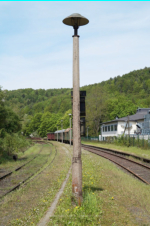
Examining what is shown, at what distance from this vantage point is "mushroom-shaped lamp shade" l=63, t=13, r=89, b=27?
7098mm

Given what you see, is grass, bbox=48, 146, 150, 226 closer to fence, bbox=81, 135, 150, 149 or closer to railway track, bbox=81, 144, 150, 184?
railway track, bbox=81, 144, 150, 184

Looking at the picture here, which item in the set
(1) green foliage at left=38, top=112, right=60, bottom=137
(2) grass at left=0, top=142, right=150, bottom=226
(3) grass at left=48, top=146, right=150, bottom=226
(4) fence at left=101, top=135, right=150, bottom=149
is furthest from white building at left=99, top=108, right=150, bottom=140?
(1) green foliage at left=38, top=112, right=60, bottom=137

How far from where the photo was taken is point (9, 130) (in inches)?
1072

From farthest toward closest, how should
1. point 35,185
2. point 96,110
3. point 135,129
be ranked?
1. point 96,110
2. point 135,129
3. point 35,185

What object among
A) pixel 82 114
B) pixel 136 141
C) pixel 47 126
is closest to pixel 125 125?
pixel 136 141

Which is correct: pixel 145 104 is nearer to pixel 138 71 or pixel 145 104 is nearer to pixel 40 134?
pixel 40 134

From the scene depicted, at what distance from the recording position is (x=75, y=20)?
23.8 feet

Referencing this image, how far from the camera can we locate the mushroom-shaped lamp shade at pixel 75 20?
710 centimetres

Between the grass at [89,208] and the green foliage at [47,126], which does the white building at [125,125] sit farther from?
the green foliage at [47,126]

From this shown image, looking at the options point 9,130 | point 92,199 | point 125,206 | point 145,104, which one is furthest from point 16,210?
point 145,104

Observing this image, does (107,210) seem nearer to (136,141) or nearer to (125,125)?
(136,141)

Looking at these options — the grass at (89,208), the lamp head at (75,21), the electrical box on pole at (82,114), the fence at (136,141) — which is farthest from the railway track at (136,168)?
the fence at (136,141)

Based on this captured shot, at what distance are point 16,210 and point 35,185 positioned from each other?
361 cm

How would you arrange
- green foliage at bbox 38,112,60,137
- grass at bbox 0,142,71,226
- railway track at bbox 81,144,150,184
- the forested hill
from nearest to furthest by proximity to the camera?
1. grass at bbox 0,142,71,226
2. railway track at bbox 81,144,150,184
3. the forested hill
4. green foliage at bbox 38,112,60,137
